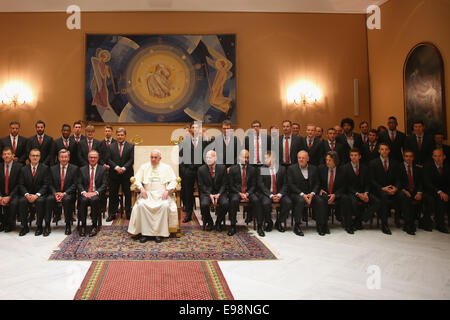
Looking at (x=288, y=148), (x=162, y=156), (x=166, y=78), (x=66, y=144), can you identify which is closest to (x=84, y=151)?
(x=66, y=144)

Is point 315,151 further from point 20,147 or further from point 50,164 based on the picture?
point 20,147

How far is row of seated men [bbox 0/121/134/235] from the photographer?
573 cm

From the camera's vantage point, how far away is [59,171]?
5957 mm

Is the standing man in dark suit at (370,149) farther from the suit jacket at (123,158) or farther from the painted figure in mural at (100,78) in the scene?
the painted figure in mural at (100,78)

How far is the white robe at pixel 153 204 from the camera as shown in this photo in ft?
17.1

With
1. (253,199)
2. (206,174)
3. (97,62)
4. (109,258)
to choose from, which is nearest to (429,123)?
(253,199)

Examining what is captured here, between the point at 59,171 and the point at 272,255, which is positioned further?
the point at 59,171

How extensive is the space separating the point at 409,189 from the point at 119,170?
538 centimetres

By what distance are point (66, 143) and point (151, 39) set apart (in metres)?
3.60

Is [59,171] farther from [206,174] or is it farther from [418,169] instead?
[418,169]

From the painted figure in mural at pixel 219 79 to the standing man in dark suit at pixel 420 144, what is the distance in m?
4.35

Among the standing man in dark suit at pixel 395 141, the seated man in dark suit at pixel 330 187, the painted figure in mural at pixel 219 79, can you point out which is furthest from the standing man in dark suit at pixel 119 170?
the standing man in dark suit at pixel 395 141

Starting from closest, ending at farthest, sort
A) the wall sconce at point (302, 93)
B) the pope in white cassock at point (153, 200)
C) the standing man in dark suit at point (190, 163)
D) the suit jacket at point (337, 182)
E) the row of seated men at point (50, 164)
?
the pope in white cassock at point (153, 200)
the row of seated men at point (50, 164)
the suit jacket at point (337, 182)
the standing man in dark suit at point (190, 163)
the wall sconce at point (302, 93)

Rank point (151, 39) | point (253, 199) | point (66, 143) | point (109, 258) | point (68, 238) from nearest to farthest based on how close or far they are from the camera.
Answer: point (109, 258)
point (68, 238)
point (253, 199)
point (66, 143)
point (151, 39)
